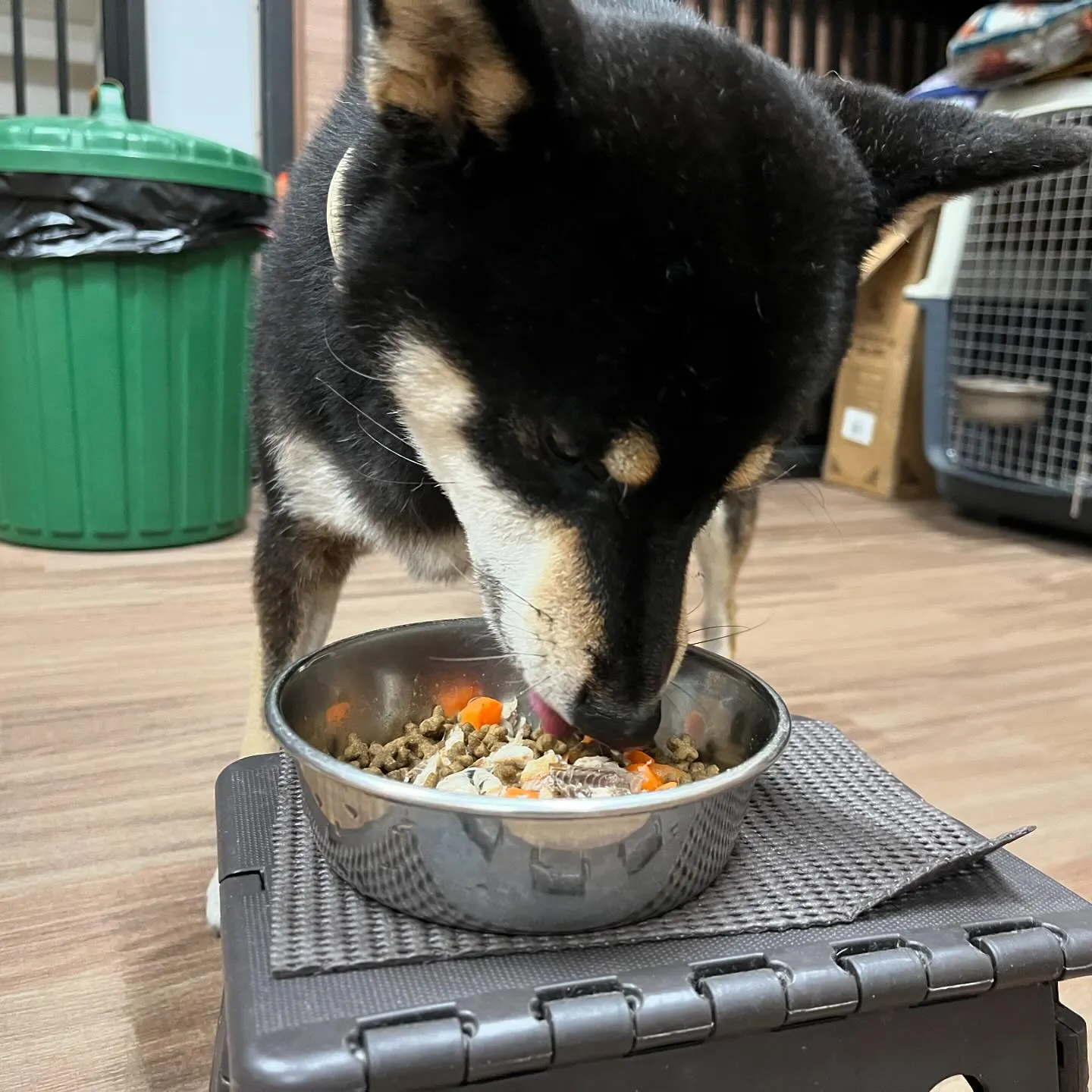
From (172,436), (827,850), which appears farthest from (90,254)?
(827,850)

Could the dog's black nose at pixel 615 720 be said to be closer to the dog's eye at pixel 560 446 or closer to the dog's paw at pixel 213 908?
the dog's eye at pixel 560 446

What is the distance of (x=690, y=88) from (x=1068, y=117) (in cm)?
221

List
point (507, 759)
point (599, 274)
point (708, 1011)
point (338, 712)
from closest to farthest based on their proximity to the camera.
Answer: point (708, 1011) → point (599, 274) → point (507, 759) → point (338, 712)

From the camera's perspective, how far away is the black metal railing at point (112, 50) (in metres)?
2.45

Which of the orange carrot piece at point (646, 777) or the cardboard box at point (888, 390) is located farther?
the cardboard box at point (888, 390)

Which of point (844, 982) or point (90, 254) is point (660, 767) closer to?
→ point (844, 982)

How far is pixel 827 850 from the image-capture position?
2.51 ft

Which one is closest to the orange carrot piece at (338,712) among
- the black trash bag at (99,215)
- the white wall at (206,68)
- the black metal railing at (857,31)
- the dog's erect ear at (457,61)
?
the dog's erect ear at (457,61)

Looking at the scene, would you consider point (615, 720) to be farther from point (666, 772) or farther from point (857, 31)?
point (857, 31)

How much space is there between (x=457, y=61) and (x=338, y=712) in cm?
54

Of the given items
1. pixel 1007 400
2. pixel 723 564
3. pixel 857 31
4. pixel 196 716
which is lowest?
pixel 196 716

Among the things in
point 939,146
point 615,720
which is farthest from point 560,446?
point 939,146

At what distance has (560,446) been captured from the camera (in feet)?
2.35

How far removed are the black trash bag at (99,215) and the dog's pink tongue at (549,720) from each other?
1686mm
